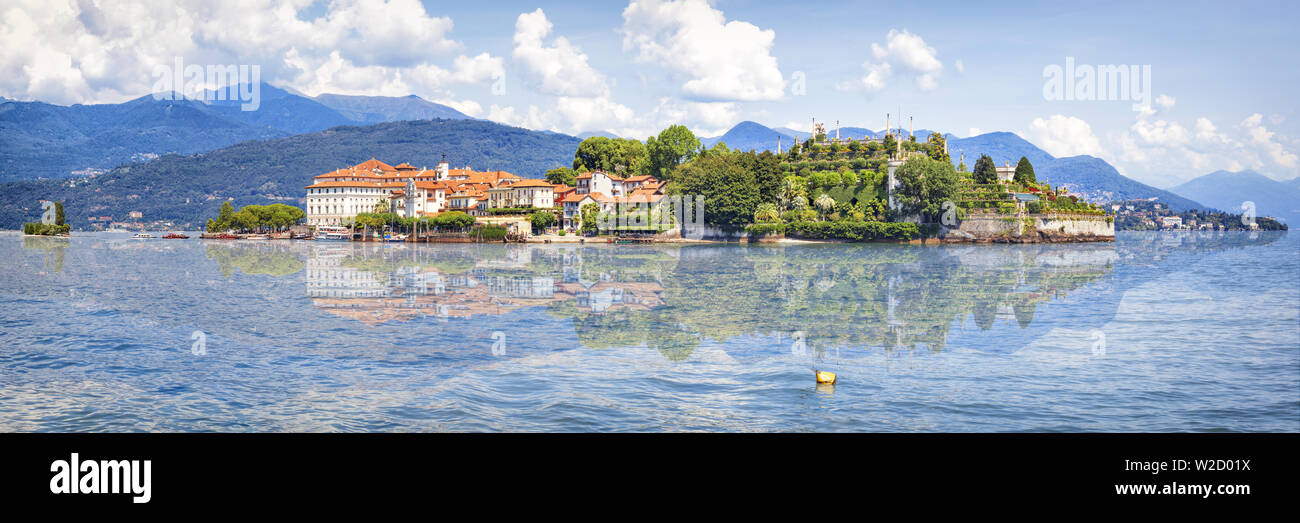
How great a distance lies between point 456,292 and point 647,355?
50.9 ft

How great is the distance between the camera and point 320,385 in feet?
45.2

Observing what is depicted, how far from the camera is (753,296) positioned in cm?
2881

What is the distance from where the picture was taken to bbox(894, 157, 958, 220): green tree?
2869 inches

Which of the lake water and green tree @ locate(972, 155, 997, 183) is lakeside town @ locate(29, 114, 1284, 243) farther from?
the lake water

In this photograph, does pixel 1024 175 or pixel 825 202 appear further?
pixel 1024 175

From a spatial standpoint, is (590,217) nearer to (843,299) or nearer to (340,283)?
(340,283)

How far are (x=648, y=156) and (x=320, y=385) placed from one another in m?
86.8

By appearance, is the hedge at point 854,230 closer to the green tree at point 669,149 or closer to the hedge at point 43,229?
the green tree at point 669,149

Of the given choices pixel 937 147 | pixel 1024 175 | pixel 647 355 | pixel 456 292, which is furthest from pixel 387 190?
pixel 647 355

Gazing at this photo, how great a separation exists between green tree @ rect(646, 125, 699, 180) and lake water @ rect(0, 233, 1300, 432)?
63225 mm

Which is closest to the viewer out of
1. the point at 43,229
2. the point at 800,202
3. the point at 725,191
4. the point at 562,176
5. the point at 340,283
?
the point at 340,283

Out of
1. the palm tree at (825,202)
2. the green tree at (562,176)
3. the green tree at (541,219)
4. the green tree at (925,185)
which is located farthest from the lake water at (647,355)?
the green tree at (562,176)
